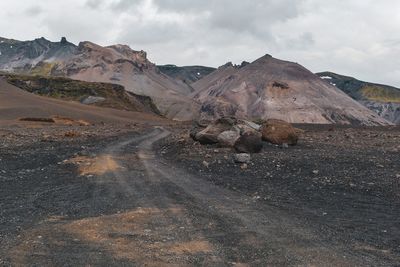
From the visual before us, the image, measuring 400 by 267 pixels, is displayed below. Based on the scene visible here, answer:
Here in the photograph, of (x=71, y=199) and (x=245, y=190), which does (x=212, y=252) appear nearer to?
(x=71, y=199)

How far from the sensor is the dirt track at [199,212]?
32.8ft

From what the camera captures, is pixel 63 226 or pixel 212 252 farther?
pixel 63 226

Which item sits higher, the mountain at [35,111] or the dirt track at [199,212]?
the dirt track at [199,212]

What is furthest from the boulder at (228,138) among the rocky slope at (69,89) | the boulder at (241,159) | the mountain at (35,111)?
the rocky slope at (69,89)

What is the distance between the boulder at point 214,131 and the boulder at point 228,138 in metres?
1.03

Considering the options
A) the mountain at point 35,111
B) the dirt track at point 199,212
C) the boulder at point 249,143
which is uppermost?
the boulder at point 249,143

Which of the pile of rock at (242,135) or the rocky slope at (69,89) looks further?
the rocky slope at (69,89)

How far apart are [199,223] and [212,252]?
2.59 meters

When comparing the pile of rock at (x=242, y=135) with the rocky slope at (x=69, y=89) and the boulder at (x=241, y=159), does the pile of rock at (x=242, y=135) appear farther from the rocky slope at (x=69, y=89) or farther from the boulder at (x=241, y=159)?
the rocky slope at (x=69, y=89)

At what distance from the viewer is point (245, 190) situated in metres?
18.5

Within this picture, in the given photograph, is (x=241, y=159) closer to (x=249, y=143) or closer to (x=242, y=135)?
(x=249, y=143)

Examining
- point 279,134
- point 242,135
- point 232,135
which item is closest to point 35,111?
point 279,134

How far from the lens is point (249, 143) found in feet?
96.1

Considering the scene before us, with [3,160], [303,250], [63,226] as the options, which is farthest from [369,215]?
[3,160]
